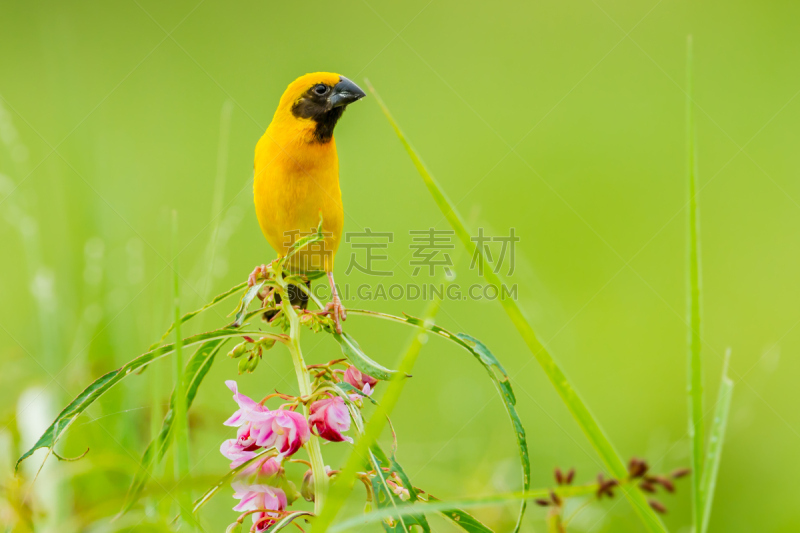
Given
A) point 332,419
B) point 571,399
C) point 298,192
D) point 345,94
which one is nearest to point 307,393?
point 332,419

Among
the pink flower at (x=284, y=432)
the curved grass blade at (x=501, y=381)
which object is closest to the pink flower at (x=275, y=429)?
the pink flower at (x=284, y=432)

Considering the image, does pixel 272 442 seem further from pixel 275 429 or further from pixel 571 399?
pixel 571 399

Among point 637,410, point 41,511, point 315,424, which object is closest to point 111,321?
point 41,511

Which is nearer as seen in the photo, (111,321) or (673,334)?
(111,321)

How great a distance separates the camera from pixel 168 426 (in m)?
0.85

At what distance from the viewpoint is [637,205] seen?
454 cm

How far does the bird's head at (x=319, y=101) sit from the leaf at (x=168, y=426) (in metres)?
1.47

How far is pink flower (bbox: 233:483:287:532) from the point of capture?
81cm

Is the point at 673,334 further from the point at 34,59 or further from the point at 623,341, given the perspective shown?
the point at 34,59

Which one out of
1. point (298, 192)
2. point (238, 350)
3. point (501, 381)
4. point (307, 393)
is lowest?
point (501, 381)

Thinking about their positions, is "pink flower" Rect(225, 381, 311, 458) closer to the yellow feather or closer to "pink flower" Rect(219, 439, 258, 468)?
"pink flower" Rect(219, 439, 258, 468)

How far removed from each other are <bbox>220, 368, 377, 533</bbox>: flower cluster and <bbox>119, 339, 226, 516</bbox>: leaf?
3.2 inches

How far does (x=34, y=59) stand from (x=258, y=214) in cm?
406

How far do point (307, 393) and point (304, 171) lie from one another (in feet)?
4.37
